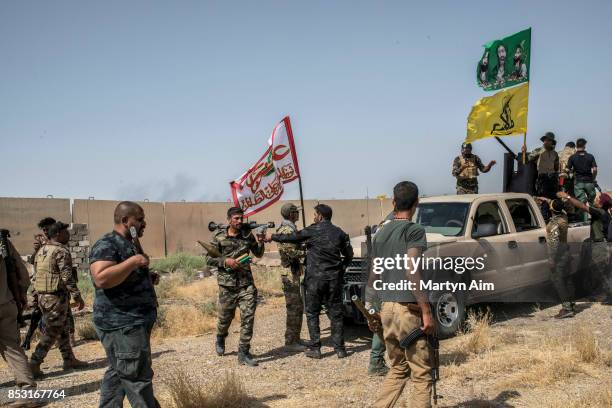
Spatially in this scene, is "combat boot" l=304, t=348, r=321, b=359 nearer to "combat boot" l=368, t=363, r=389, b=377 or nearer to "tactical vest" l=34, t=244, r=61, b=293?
"combat boot" l=368, t=363, r=389, b=377

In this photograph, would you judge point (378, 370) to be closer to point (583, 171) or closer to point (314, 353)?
point (314, 353)

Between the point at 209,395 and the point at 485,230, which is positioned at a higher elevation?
the point at 485,230

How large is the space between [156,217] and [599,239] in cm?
1551

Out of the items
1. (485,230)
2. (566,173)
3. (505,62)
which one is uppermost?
(505,62)

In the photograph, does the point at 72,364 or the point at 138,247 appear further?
the point at 72,364

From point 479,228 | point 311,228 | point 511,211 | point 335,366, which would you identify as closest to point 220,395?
point 335,366

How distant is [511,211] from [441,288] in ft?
6.76

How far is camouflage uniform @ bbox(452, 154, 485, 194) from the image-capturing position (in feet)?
37.8

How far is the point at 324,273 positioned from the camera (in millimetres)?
6906

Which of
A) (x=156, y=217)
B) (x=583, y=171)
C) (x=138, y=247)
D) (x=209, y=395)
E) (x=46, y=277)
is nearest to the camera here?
(x=138, y=247)

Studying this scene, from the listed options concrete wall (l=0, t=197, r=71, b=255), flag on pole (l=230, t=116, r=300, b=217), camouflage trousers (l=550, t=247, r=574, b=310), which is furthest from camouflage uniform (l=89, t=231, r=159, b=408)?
concrete wall (l=0, t=197, r=71, b=255)

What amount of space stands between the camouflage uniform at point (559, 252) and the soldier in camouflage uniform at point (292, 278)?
12.4ft

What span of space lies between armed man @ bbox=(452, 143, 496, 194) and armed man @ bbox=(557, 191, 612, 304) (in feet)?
8.26

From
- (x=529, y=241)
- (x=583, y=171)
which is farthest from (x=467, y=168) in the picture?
(x=529, y=241)
